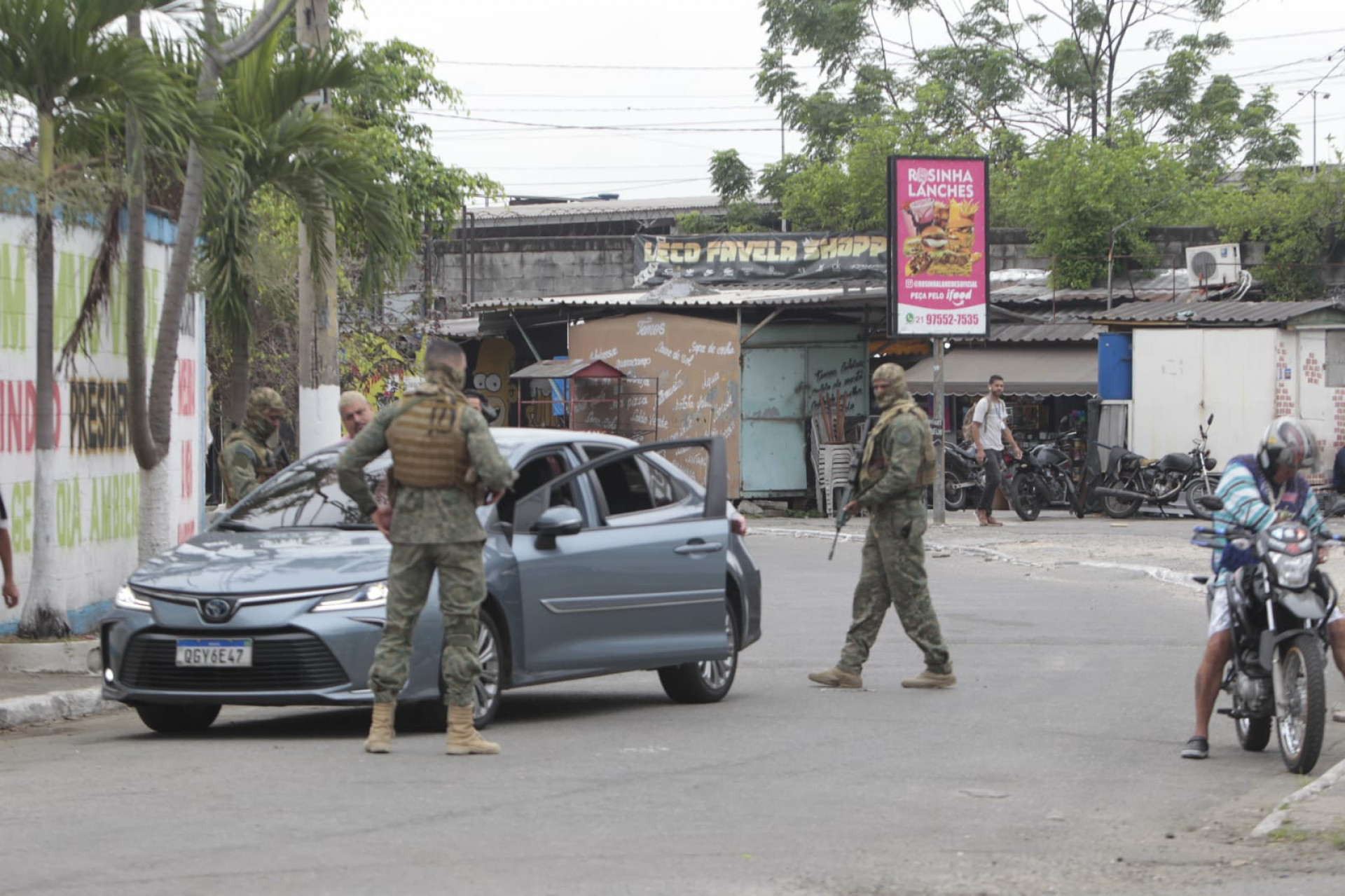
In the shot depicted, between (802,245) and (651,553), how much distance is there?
25.6 m

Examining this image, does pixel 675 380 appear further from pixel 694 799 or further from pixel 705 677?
pixel 694 799

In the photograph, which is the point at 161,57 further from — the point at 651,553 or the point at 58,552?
the point at 651,553

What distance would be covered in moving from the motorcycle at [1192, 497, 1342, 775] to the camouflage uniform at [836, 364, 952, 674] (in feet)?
8.87

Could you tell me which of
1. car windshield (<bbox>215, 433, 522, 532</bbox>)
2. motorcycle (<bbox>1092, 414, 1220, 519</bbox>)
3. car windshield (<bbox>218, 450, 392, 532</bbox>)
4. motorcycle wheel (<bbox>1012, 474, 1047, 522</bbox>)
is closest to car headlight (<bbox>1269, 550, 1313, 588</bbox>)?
car windshield (<bbox>215, 433, 522, 532</bbox>)

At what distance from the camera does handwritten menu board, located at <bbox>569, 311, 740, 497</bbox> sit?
30250 millimetres

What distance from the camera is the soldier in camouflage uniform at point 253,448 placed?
40.9ft

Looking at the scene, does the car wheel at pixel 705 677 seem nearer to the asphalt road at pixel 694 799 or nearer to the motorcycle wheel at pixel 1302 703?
the asphalt road at pixel 694 799

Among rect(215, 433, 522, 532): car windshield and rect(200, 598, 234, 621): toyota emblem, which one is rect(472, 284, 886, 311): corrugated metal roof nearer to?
rect(215, 433, 522, 532): car windshield

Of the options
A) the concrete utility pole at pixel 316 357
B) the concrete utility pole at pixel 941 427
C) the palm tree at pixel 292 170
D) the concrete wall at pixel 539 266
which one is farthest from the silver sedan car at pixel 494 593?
the concrete wall at pixel 539 266

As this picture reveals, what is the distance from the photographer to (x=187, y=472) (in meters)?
17.0

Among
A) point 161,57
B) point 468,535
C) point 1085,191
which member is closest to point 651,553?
point 468,535

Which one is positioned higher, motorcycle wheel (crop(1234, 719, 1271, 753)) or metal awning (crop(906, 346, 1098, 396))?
metal awning (crop(906, 346, 1098, 396))

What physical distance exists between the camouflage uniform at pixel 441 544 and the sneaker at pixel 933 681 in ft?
12.0

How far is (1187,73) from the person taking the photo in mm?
61406
